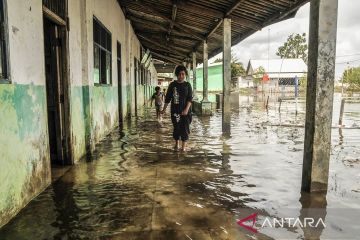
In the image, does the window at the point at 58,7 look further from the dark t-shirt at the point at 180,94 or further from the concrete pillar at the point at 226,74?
the concrete pillar at the point at 226,74

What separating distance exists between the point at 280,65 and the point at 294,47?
27074 mm

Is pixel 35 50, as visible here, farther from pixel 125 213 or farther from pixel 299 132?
pixel 299 132

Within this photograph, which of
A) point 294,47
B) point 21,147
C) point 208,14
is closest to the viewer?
point 21,147

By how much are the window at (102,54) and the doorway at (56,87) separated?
221 centimetres

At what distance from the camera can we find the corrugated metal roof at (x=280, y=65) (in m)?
51.0

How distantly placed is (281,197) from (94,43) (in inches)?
215

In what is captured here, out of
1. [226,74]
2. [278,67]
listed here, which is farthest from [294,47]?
[226,74]

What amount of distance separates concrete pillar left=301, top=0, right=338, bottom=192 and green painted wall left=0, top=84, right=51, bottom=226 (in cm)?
347

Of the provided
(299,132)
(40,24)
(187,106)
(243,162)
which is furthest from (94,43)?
(299,132)

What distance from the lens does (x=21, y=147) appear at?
366 centimetres

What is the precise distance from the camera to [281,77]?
158 feet

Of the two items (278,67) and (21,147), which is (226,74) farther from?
(278,67)

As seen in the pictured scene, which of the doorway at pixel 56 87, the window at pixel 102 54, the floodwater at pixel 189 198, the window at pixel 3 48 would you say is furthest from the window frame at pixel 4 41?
the window at pixel 102 54

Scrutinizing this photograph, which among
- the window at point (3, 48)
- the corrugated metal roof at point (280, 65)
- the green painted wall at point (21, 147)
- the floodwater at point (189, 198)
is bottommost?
the floodwater at point (189, 198)
